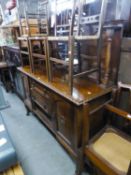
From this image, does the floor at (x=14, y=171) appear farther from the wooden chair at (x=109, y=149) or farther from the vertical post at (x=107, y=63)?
the vertical post at (x=107, y=63)

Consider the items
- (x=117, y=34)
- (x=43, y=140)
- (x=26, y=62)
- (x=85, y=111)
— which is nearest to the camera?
(x=85, y=111)

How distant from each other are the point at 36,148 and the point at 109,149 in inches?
40.6

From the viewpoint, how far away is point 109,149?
117 centimetres

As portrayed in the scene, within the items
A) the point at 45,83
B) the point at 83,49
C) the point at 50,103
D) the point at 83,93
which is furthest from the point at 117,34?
the point at 50,103

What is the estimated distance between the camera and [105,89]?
138 centimetres

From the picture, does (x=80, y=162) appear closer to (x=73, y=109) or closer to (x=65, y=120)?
(x=65, y=120)

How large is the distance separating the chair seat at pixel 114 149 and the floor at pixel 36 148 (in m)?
0.55

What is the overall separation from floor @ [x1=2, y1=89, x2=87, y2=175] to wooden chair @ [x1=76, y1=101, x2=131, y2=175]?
339 millimetres

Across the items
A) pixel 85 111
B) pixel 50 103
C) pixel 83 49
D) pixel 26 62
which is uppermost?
pixel 83 49

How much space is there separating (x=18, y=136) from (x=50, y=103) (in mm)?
823

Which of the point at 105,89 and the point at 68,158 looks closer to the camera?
the point at 105,89

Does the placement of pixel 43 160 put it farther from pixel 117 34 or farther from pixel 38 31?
pixel 38 31

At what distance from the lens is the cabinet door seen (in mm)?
1351

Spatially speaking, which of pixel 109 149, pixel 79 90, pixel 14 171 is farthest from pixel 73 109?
pixel 14 171
